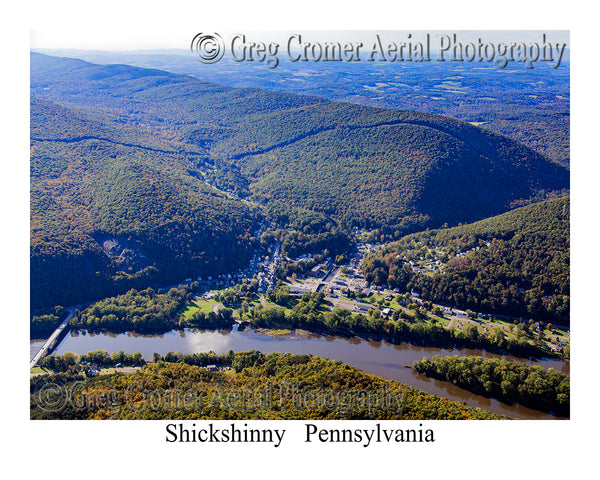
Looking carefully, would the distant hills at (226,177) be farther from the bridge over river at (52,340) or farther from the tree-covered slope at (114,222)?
the bridge over river at (52,340)

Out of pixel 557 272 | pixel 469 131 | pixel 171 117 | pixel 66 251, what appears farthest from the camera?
pixel 171 117

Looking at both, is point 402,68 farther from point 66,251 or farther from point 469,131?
point 66,251

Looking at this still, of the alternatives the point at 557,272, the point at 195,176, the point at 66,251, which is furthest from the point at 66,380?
the point at 195,176

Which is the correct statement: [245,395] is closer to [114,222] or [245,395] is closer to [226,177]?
[114,222]

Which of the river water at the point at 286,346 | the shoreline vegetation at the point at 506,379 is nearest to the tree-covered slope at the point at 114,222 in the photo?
the river water at the point at 286,346

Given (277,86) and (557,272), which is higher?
(277,86)

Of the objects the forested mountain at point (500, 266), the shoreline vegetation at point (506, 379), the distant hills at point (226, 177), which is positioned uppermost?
the distant hills at point (226, 177)
